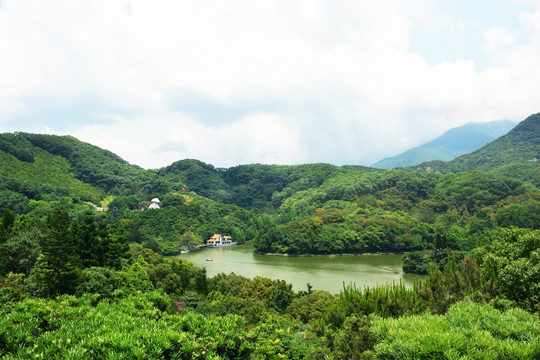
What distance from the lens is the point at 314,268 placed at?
38.4m

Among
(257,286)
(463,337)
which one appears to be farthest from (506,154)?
(463,337)

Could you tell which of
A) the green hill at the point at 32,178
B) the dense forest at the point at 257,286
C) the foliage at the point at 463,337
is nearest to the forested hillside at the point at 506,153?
the dense forest at the point at 257,286

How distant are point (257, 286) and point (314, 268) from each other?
17984 mm

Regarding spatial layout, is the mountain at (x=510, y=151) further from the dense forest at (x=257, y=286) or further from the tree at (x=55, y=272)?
the tree at (x=55, y=272)

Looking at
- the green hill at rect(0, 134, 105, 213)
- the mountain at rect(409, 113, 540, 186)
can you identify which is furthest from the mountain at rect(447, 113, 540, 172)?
the green hill at rect(0, 134, 105, 213)

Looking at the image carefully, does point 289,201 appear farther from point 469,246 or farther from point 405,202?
point 469,246

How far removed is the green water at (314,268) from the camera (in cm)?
3125

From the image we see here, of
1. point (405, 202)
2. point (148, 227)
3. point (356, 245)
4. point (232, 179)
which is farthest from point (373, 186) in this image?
point (232, 179)

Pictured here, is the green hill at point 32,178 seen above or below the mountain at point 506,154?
below

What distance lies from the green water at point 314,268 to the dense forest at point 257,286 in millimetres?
2344

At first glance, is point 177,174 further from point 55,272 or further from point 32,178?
point 55,272

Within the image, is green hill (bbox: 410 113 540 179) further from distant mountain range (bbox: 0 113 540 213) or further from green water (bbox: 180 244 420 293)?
green water (bbox: 180 244 420 293)

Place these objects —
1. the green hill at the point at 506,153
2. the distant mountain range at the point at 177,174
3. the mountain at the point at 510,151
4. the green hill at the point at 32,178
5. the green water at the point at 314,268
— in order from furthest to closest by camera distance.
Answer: the mountain at the point at 510,151 < the green hill at the point at 506,153 < the distant mountain range at the point at 177,174 < the green hill at the point at 32,178 < the green water at the point at 314,268

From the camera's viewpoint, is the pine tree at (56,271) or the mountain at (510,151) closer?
the pine tree at (56,271)
